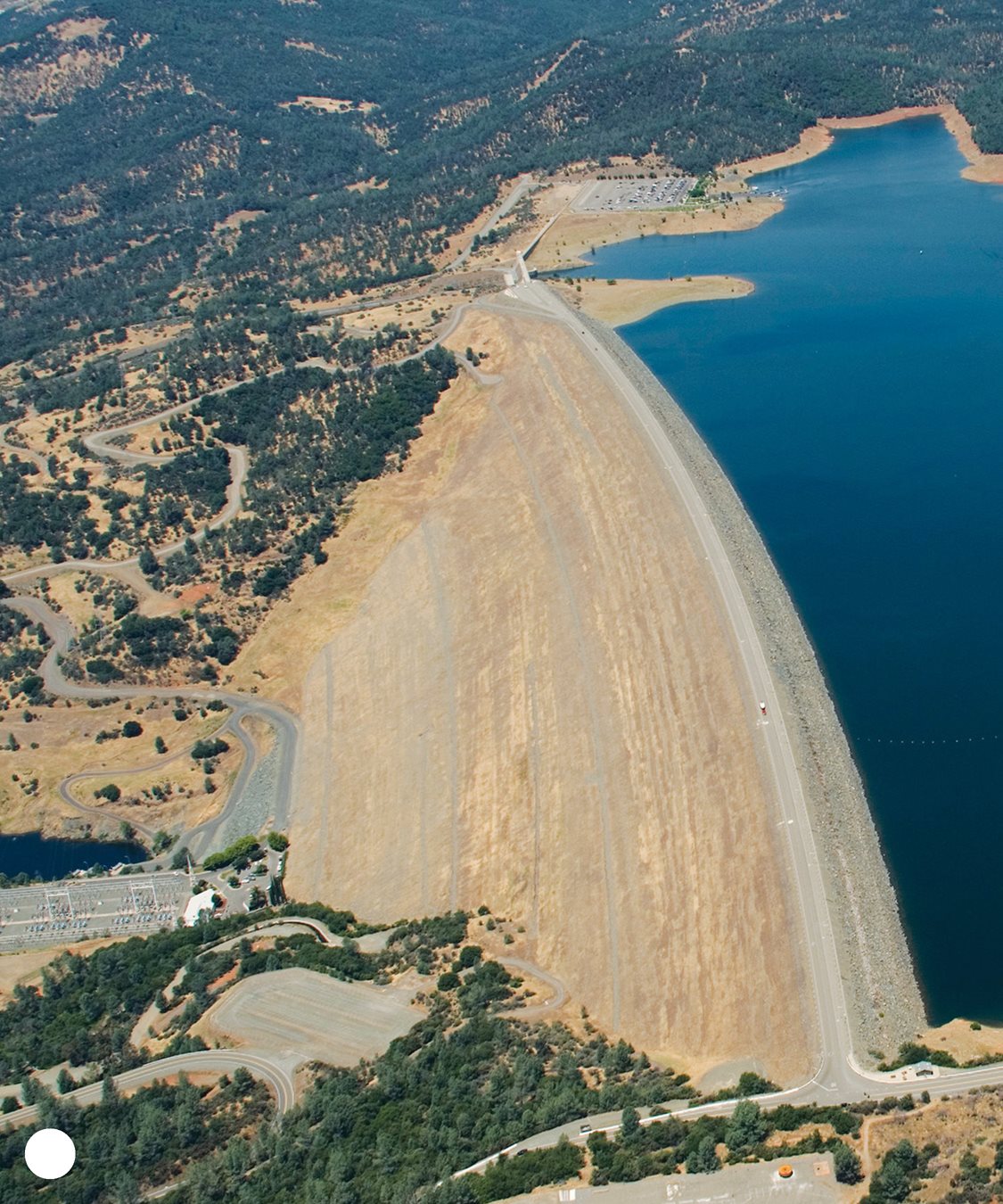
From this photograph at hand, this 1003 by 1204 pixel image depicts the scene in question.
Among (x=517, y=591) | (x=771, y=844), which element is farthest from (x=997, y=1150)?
(x=517, y=591)

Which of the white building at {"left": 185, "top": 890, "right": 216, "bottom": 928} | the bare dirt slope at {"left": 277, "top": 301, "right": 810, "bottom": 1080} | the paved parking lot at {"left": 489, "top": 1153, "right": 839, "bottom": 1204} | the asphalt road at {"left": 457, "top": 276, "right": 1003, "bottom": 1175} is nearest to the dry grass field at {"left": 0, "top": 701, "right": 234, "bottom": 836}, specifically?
the bare dirt slope at {"left": 277, "top": 301, "right": 810, "bottom": 1080}

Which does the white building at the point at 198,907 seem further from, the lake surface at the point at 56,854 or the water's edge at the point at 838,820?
the water's edge at the point at 838,820

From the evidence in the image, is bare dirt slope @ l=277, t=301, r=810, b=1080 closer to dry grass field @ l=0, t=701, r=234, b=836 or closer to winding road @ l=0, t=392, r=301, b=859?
winding road @ l=0, t=392, r=301, b=859

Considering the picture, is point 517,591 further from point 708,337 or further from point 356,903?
point 708,337

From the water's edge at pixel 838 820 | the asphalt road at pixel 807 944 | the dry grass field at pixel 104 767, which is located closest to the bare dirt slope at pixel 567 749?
the asphalt road at pixel 807 944

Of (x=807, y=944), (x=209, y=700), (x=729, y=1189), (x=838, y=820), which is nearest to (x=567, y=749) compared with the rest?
(x=838, y=820)

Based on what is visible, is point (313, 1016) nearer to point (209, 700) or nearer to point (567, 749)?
point (567, 749)
